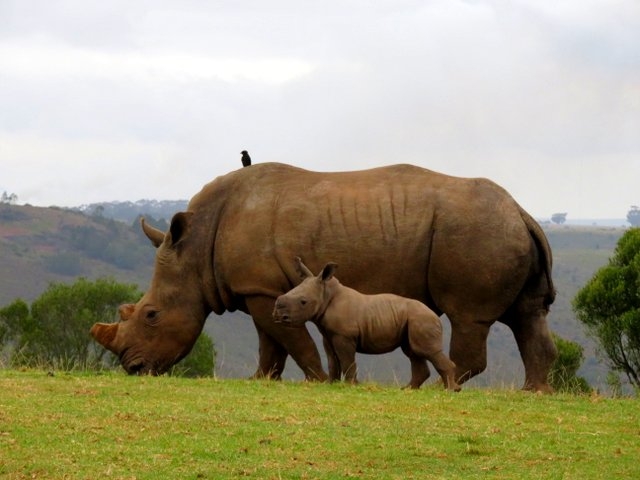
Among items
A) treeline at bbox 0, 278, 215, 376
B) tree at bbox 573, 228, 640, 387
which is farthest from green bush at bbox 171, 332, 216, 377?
tree at bbox 573, 228, 640, 387

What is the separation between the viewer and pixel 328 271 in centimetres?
1486

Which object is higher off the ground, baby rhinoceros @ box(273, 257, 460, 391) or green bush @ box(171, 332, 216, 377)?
baby rhinoceros @ box(273, 257, 460, 391)

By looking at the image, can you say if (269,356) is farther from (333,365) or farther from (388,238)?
(388,238)

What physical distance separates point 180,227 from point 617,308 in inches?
586

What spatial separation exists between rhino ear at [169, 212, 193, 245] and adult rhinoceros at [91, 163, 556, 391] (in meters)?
0.02

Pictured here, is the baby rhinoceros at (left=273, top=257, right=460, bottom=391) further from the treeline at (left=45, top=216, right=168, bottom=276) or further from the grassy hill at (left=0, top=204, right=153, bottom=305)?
the treeline at (left=45, top=216, right=168, bottom=276)

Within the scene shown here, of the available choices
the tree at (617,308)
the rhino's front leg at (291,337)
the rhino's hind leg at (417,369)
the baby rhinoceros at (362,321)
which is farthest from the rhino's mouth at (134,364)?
the tree at (617,308)

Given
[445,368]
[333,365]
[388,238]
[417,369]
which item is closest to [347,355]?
[333,365]

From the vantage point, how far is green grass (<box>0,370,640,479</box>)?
10305mm

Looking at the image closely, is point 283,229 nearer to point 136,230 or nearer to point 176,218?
point 176,218

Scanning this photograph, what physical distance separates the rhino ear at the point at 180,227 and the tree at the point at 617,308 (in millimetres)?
13876

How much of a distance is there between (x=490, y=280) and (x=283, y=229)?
235 cm

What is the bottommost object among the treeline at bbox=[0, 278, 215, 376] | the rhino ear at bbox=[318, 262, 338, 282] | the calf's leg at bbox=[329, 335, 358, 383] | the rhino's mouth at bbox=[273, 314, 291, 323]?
the treeline at bbox=[0, 278, 215, 376]

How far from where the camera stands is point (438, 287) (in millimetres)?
15922
